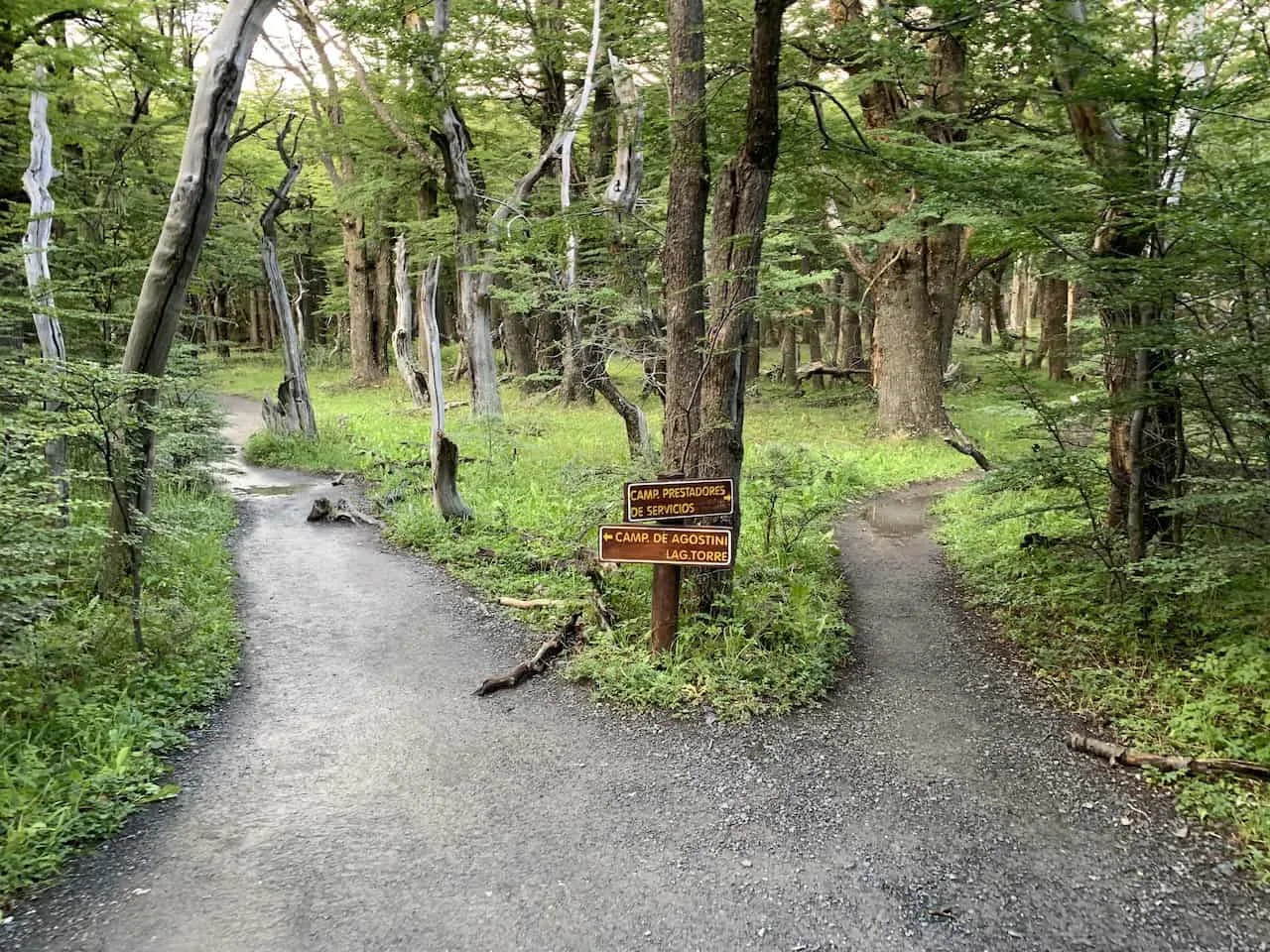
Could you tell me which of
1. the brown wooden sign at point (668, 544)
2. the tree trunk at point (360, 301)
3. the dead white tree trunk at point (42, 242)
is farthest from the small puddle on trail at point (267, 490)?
the tree trunk at point (360, 301)

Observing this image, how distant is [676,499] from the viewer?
16.7 feet

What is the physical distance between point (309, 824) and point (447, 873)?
2.85 ft

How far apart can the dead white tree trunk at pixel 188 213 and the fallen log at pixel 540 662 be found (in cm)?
302

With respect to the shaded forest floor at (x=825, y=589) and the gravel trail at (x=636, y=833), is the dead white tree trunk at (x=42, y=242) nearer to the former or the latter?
the shaded forest floor at (x=825, y=589)

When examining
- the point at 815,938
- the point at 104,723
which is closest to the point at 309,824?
the point at 104,723

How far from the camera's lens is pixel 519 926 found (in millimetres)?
2988

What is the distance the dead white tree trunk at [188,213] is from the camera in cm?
572

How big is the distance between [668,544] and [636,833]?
187 centimetres

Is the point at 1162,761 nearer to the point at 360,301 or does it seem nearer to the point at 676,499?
the point at 676,499

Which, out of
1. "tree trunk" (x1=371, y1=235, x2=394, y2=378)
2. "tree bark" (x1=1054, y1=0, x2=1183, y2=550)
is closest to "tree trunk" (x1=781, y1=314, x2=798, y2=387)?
"tree trunk" (x1=371, y1=235, x2=394, y2=378)

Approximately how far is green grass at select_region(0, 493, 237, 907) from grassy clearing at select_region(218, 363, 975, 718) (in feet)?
8.28

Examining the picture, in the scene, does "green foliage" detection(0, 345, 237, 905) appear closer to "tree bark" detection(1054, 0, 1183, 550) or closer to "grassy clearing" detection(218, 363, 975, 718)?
"grassy clearing" detection(218, 363, 975, 718)

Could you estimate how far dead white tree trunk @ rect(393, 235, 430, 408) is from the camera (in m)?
12.4

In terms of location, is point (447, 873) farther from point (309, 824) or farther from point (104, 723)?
point (104, 723)
